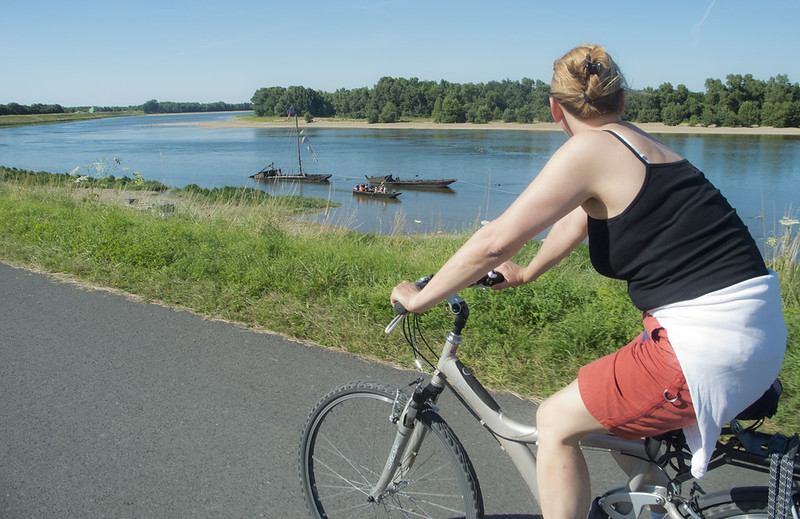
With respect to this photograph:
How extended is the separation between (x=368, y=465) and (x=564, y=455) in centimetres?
140

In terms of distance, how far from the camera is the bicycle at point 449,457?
63.9 inches

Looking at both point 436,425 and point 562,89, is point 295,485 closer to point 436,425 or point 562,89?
point 436,425

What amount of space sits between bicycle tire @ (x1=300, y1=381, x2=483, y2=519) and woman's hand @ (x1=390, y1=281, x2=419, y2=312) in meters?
0.36

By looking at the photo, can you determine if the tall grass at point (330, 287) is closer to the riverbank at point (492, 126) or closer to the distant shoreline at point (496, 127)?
the distant shoreline at point (496, 127)

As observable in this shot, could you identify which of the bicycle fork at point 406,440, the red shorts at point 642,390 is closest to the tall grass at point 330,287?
the bicycle fork at point 406,440

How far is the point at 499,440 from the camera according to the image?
205 cm

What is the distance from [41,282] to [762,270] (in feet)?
22.2

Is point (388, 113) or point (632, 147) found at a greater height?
point (388, 113)

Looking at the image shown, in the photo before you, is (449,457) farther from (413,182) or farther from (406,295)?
(413,182)

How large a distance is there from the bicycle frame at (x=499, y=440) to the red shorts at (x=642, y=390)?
0.16 m

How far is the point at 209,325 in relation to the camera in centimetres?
495

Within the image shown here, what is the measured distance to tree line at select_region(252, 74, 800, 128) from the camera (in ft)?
212

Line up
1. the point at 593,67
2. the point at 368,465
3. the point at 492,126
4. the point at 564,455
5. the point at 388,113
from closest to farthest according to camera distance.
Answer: the point at 593,67 < the point at 564,455 < the point at 368,465 < the point at 492,126 < the point at 388,113

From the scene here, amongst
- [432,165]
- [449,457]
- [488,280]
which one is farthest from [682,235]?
[432,165]
